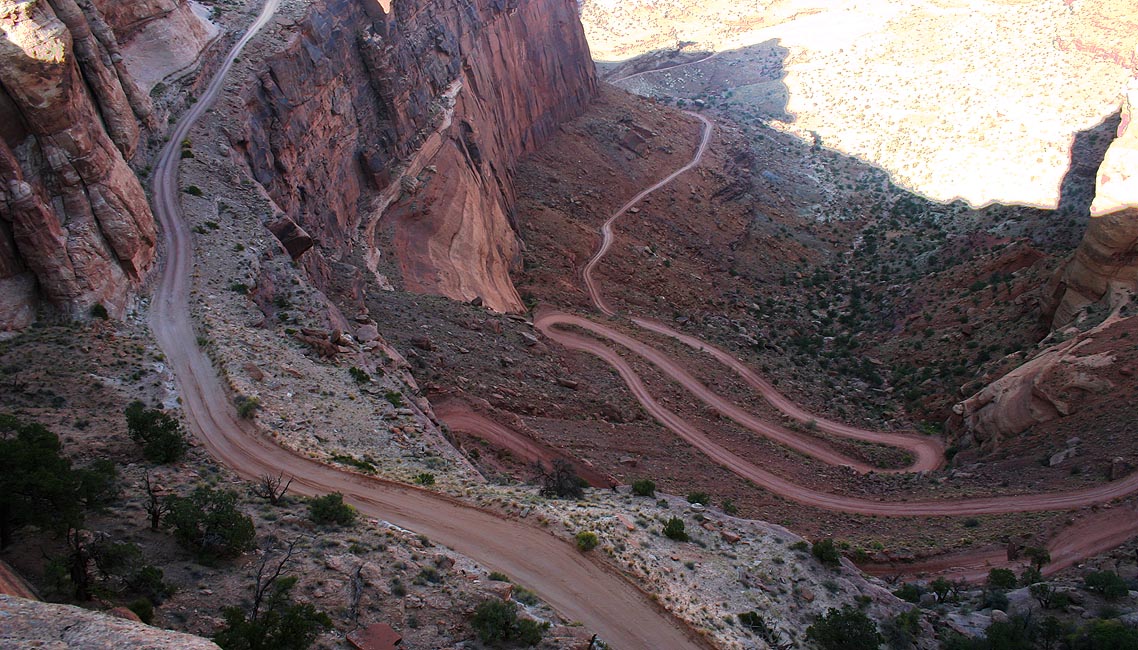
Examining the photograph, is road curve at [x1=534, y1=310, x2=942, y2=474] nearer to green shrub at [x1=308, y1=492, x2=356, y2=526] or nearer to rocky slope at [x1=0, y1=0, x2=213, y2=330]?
rocky slope at [x1=0, y1=0, x2=213, y2=330]

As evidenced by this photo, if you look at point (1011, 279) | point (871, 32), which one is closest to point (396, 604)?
point (1011, 279)

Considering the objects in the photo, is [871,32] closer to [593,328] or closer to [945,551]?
[593,328]

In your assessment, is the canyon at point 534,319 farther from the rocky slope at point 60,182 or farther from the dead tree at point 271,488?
the dead tree at point 271,488

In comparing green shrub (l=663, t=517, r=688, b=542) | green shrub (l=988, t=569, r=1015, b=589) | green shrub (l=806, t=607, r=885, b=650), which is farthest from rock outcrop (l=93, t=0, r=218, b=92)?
green shrub (l=988, t=569, r=1015, b=589)

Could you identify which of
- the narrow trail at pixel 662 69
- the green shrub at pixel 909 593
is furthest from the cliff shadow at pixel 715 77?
the green shrub at pixel 909 593

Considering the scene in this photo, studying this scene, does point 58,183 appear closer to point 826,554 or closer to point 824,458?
point 826,554
